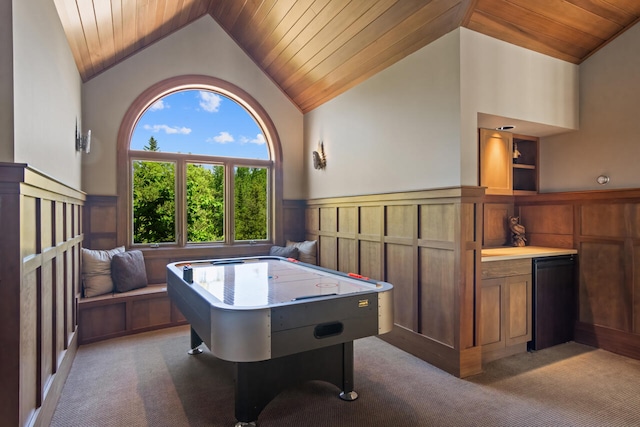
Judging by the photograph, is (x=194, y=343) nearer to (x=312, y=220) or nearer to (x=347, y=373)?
(x=347, y=373)

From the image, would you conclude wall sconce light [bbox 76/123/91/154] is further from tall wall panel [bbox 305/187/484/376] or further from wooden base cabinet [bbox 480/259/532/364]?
wooden base cabinet [bbox 480/259/532/364]

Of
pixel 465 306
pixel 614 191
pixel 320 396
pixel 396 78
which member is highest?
pixel 396 78

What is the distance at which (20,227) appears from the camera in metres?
1.62

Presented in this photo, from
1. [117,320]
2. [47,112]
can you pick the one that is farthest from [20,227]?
[117,320]

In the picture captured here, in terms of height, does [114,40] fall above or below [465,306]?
above

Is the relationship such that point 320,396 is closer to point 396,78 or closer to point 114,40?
point 396,78

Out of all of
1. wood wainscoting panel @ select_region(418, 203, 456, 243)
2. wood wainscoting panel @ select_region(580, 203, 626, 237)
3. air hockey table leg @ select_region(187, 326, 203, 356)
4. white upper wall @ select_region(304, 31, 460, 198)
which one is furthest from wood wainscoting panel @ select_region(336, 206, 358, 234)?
wood wainscoting panel @ select_region(580, 203, 626, 237)

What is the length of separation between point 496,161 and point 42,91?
12.1 ft

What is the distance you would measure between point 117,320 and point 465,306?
3395mm

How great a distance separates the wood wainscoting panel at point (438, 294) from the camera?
2916mm

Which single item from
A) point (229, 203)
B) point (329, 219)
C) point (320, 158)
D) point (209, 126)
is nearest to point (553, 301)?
point (329, 219)

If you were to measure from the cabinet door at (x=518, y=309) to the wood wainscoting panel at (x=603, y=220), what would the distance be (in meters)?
0.85

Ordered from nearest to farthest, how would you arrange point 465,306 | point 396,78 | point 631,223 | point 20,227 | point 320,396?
point 20,227
point 320,396
point 465,306
point 631,223
point 396,78

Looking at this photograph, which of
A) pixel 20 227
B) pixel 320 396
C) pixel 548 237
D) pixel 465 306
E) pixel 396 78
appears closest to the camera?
pixel 20 227
